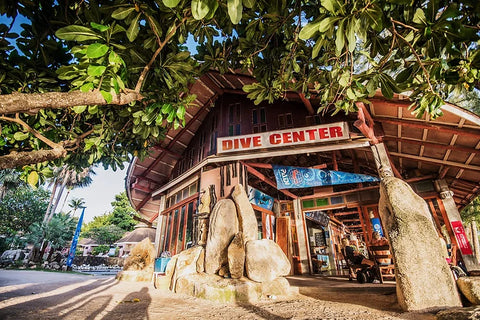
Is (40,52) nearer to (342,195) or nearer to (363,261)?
(363,261)

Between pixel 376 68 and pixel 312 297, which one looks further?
pixel 312 297

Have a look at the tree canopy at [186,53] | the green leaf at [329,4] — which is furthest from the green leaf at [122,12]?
the green leaf at [329,4]

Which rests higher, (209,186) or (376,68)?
(209,186)

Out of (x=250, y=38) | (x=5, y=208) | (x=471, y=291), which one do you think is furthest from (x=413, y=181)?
(x=5, y=208)

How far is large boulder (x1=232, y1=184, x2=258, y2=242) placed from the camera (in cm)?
557

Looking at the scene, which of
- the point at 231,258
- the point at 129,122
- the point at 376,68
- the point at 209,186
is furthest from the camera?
the point at 209,186

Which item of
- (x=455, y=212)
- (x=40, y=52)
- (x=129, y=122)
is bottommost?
(x=455, y=212)

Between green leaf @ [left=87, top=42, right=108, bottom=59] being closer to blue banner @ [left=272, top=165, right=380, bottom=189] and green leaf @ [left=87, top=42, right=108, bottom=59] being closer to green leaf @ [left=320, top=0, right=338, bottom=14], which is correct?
green leaf @ [left=320, top=0, right=338, bottom=14]

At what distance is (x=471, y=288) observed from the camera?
2.73 m

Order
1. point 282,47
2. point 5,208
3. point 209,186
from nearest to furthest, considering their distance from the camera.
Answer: point 282,47 → point 209,186 → point 5,208

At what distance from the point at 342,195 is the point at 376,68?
8.18 m

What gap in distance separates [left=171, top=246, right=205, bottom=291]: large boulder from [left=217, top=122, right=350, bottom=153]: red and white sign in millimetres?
3489

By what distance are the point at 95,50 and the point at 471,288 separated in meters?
4.89

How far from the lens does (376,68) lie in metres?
2.09
